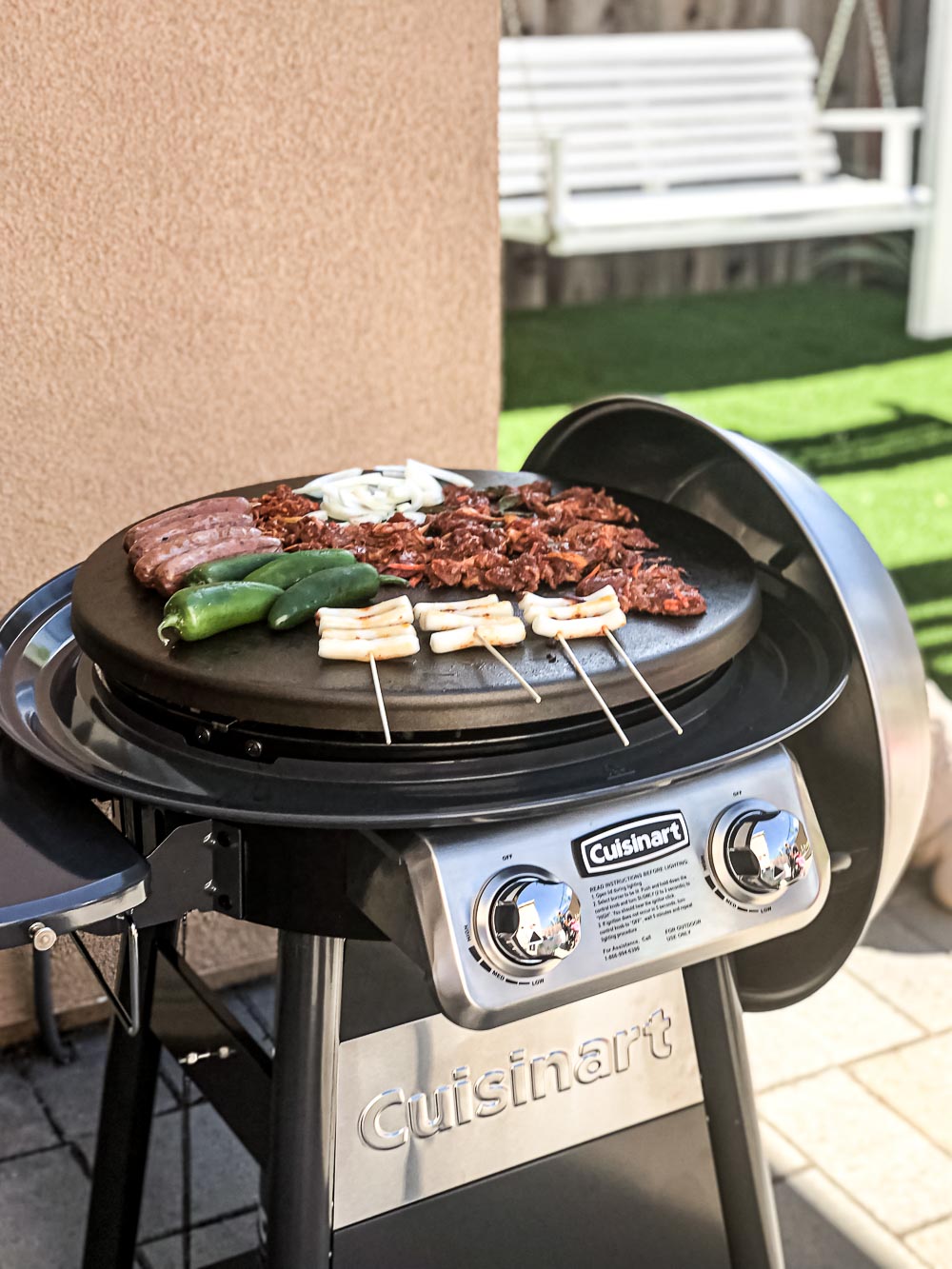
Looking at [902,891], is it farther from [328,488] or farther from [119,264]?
[119,264]

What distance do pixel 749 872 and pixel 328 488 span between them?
80 cm

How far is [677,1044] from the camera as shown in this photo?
1.79 m

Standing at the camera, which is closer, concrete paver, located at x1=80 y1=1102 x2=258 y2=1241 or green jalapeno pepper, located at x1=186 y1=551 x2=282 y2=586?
green jalapeno pepper, located at x1=186 y1=551 x2=282 y2=586

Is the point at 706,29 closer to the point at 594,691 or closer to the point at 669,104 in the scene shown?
the point at 669,104

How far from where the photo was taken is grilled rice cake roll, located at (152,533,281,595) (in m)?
1.58

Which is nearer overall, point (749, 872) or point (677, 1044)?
point (749, 872)

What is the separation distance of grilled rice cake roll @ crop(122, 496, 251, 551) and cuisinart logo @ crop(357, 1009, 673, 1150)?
2.43 feet

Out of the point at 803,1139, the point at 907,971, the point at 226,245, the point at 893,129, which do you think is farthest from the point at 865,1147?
the point at 893,129

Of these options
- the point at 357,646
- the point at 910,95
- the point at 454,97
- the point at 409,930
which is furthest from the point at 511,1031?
the point at 910,95

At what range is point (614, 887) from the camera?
4.64 ft

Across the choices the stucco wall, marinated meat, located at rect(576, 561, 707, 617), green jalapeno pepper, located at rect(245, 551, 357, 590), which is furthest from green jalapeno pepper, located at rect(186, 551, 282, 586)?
the stucco wall

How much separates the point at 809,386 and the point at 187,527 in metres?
5.48

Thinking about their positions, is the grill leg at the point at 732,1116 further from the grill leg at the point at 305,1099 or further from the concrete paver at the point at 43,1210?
the concrete paver at the point at 43,1210

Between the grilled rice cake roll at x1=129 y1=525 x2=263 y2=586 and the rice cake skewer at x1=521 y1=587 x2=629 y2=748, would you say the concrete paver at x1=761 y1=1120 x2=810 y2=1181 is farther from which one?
Answer: the grilled rice cake roll at x1=129 y1=525 x2=263 y2=586
